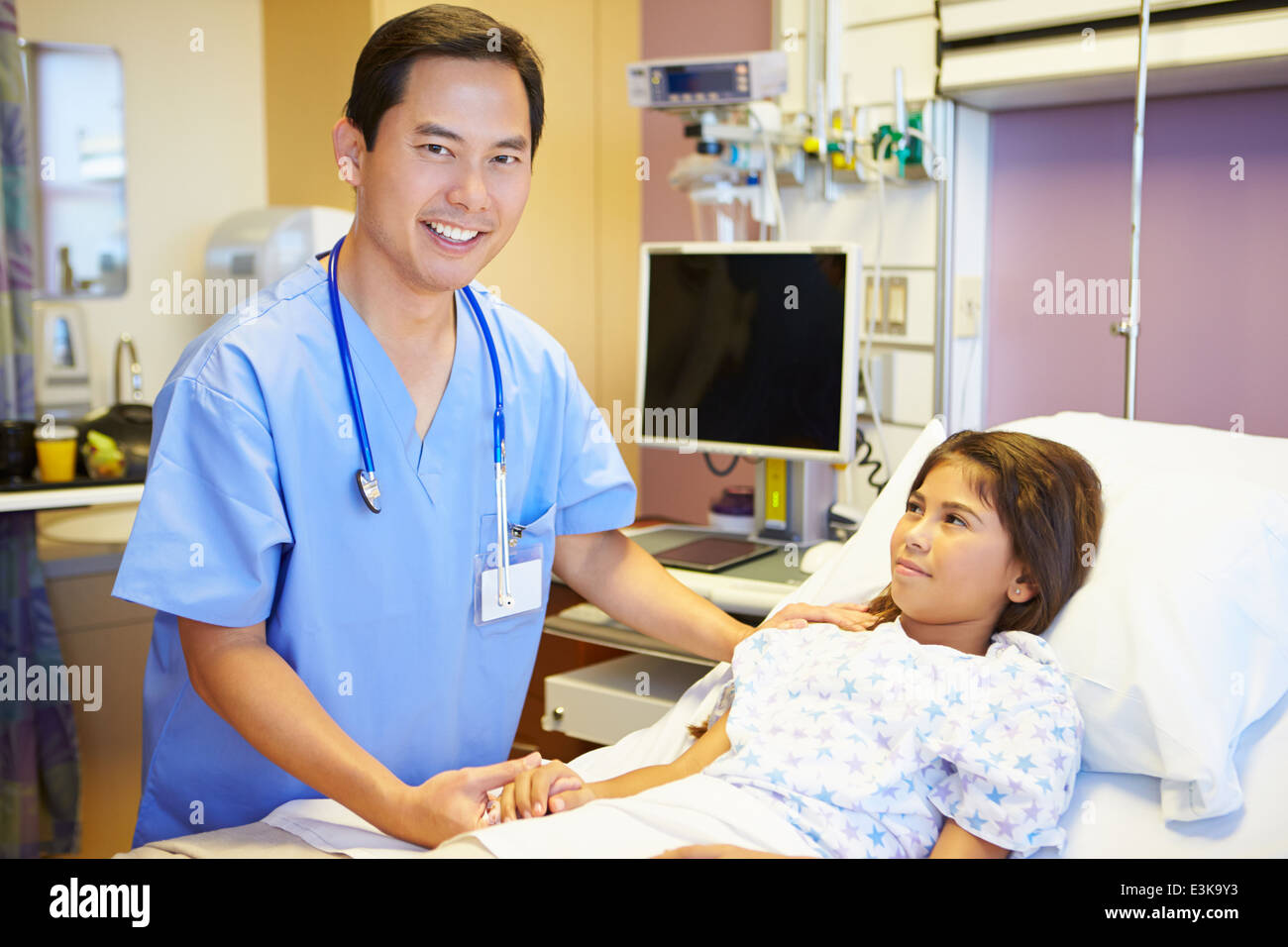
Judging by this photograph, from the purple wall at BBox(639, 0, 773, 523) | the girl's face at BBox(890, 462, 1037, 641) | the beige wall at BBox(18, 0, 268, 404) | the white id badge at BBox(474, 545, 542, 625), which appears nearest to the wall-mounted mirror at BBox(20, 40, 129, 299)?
the beige wall at BBox(18, 0, 268, 404)

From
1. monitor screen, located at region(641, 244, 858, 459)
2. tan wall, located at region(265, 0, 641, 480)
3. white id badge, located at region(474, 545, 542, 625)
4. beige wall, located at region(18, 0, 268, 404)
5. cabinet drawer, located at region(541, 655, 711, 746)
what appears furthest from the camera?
beige wall, located at region(18, 0, 268, 404)

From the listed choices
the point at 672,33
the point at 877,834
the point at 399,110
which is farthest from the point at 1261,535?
the point at 672,33

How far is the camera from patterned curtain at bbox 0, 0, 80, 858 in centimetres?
233

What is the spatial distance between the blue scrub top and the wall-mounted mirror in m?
1.95

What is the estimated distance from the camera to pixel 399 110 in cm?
123

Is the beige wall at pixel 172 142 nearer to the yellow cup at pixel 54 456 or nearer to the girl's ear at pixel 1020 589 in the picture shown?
the yellow cup at pixel 54 456

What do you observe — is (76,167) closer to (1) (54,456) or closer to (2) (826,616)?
(1) (54,456)

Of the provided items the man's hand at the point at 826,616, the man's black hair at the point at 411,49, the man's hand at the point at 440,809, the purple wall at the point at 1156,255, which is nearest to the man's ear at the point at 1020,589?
the man's hand at the point at 826,616

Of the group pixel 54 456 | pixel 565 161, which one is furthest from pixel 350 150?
pixel 565 161

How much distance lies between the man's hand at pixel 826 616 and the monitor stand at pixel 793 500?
730 millimetres

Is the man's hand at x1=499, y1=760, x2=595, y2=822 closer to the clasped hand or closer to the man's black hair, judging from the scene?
the clasped hand

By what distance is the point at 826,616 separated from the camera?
4.63 feet

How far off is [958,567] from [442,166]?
2.42 feet

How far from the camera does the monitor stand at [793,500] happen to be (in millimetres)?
2180
